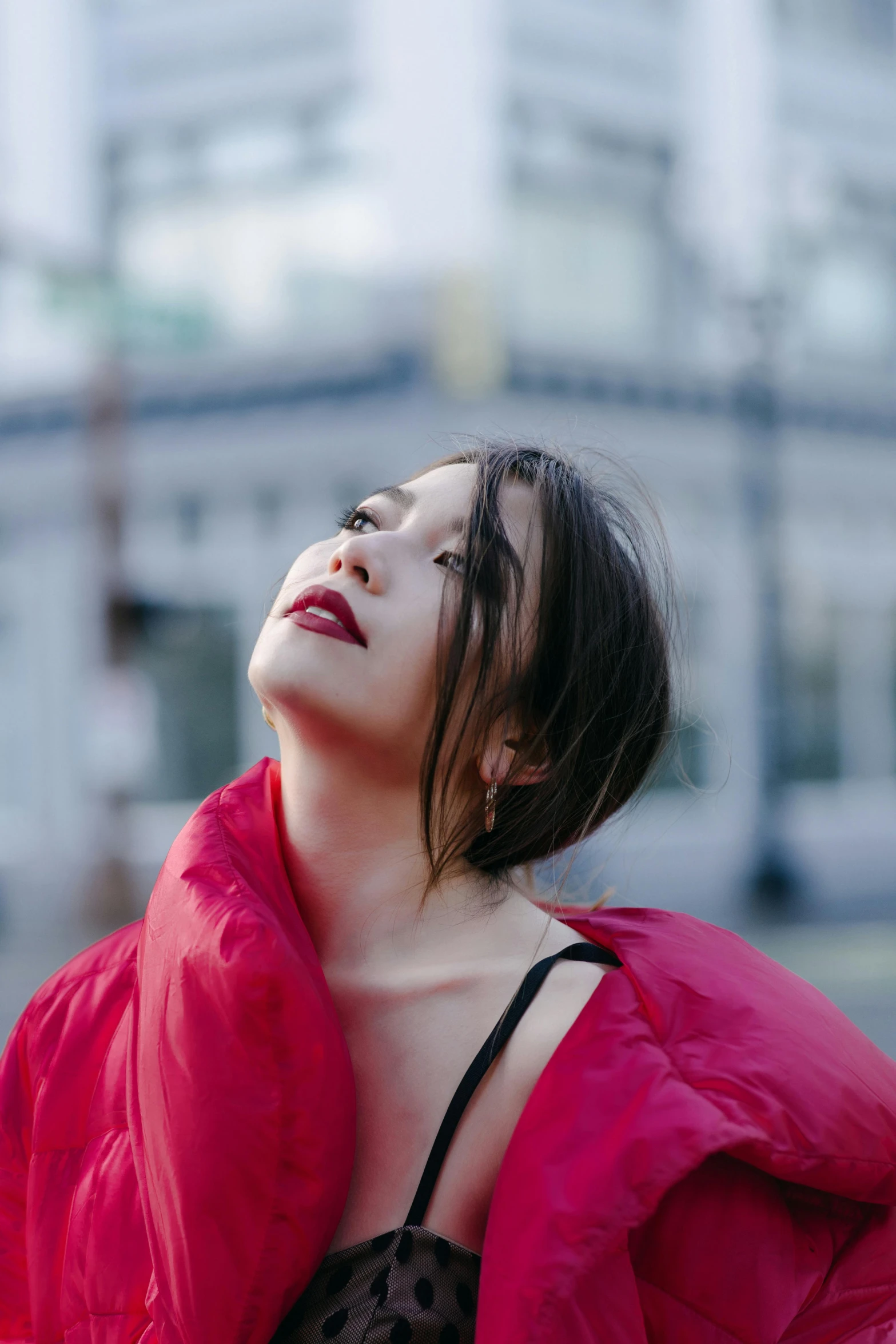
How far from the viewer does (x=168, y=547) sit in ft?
37.9

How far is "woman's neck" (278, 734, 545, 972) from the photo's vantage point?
1.39 m

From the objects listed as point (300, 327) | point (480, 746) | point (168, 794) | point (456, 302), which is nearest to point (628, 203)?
point (456, 302)

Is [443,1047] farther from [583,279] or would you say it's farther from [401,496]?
[583,279]

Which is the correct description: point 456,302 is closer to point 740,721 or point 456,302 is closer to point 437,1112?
point 740,721

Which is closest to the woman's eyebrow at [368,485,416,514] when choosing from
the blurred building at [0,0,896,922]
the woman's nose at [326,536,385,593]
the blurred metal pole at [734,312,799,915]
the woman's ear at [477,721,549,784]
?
the woman's nose at [326,536,385,593]

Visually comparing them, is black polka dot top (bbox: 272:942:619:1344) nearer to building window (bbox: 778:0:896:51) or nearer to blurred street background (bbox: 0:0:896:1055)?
blurred street background (bbox: 0:0:896:1055)

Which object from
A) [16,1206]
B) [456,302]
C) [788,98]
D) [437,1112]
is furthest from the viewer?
[788,98]

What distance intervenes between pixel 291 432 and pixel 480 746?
10.5 meters

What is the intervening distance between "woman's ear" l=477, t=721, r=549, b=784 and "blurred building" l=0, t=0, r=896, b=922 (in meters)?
9.36

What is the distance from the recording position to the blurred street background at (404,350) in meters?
11.2

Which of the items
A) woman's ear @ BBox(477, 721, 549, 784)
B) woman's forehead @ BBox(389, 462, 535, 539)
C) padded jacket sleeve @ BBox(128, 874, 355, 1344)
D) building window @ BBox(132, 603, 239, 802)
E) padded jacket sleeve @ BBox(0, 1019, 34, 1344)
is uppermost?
woman's forehead @ BBox(389, 462, 535, 539)

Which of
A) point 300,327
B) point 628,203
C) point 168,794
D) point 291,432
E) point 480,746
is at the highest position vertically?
point 628,203

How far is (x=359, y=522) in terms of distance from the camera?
1.49 m

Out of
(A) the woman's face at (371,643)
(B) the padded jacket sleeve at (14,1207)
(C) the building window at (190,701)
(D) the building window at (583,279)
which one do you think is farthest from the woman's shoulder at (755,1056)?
(D) the building window at (583,279)
